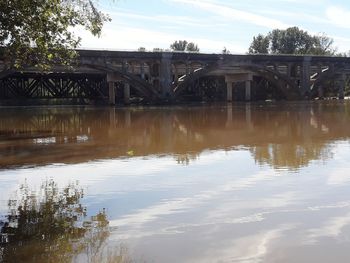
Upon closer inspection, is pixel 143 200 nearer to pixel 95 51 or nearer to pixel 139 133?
pixel 139 133

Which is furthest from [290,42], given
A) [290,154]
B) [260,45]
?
[290,154]

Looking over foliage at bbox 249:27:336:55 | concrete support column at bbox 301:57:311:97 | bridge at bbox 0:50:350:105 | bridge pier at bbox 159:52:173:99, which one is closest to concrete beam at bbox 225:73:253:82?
bridge at bbox 0:50:350:105

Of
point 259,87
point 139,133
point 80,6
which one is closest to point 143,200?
point 80,6

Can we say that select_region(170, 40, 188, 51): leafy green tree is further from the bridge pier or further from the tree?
the tree

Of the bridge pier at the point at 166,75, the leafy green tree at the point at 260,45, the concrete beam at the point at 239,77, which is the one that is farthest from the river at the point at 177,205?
the leafy green tree at the point at 260,45

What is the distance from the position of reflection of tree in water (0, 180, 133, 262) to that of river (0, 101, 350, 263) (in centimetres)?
1

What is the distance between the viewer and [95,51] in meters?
58.2

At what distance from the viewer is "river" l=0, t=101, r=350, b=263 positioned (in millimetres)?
5777

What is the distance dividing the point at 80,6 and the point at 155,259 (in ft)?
35.4

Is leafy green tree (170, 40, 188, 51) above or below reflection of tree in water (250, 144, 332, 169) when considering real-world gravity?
above

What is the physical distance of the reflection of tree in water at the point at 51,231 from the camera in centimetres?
569

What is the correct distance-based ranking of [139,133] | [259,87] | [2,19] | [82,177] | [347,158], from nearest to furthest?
[82,177] < [2,19] < [347,158] < [139,133] < [259,87]

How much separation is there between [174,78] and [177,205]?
60.6 meters

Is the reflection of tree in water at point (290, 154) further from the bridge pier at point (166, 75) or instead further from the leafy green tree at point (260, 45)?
the leafy green tree at point (260, 45)
